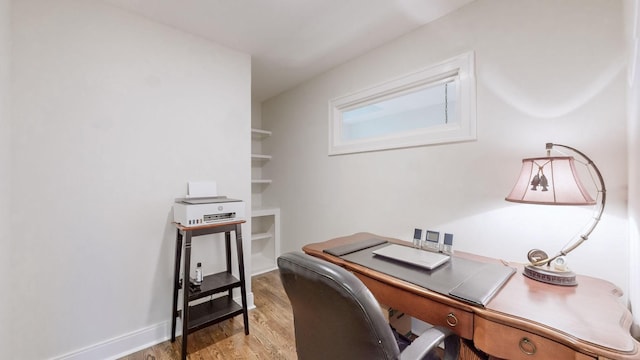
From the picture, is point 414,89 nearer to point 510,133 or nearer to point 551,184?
A: point 510,133

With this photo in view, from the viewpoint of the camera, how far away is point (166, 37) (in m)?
1.88

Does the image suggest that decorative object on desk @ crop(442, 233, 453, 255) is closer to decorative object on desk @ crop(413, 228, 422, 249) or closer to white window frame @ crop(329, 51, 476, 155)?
decorative object on desk @ crop(413, 228, 422, 249)

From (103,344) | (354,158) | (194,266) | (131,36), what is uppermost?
(131,36)

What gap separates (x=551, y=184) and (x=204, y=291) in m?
2.12

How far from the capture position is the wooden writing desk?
0.75m

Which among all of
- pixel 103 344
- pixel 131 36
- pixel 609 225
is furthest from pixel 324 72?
pixel 103 344

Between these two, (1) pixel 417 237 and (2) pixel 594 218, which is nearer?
(2) pixel 594 218

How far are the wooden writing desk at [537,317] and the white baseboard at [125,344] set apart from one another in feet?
5.68

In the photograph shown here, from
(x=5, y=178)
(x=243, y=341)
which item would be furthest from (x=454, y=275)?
(x=5, y=178)

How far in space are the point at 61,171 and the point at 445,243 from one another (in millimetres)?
2423

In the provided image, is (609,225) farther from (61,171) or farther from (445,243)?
(61,171)

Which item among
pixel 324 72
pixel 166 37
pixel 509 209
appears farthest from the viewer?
pixel 324 72

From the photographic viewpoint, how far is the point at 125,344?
170cm

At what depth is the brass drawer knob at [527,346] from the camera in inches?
32.3
